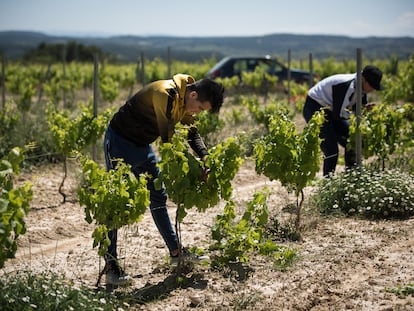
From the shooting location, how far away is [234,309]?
11.7ft

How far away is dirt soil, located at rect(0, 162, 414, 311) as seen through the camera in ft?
12.1

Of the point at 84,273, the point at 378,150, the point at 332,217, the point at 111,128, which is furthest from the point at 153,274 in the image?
the point at 378,150

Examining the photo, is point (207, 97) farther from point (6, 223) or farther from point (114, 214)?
point (6, 223)

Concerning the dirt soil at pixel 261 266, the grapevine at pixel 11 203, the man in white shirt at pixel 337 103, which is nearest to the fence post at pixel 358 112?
the man in white shirt at pixel 337 103

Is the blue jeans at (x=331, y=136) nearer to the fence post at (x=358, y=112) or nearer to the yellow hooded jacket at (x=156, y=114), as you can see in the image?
the fence post at (x=358, y=112)

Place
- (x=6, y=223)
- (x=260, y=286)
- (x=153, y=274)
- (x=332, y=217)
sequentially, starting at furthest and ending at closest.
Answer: (x=332, y=217), (x=153, y=274), (x=260, y=286), (x=6, y=223)

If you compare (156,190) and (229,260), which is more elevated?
(156,190)

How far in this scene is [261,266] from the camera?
14.2 feet

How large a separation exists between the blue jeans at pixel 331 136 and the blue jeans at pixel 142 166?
2522mm

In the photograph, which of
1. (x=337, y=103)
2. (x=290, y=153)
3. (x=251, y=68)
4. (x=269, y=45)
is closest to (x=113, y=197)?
(x=290, y=153)

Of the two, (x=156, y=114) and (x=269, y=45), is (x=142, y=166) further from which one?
(x=269, y=45)

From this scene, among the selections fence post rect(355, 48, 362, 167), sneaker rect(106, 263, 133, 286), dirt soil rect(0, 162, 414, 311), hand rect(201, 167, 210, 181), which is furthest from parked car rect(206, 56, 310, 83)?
sneaker rect(106, 263, 133, 286)

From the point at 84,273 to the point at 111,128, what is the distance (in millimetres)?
1200

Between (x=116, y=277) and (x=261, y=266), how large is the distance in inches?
45.7
